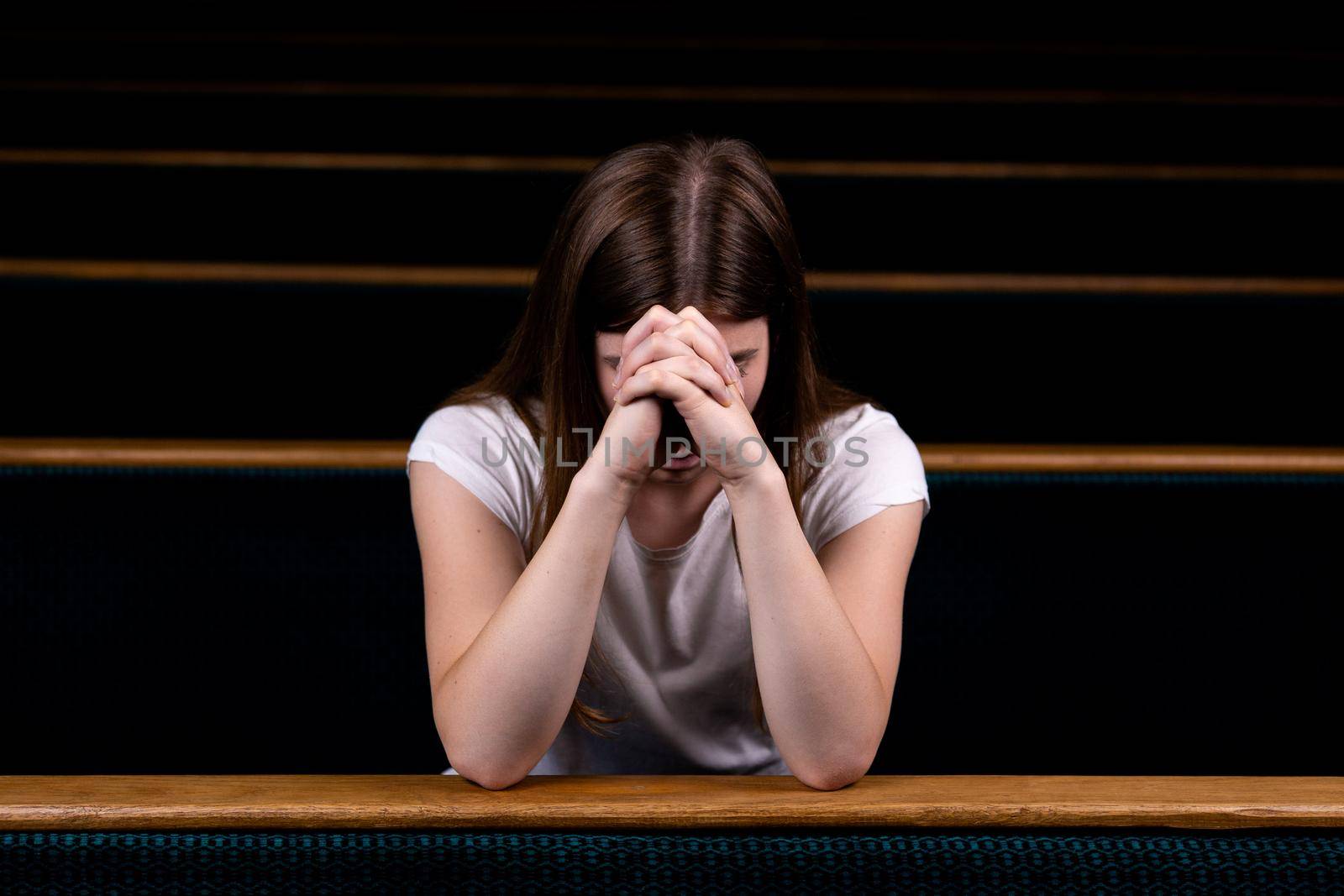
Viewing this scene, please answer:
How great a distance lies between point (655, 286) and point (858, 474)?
14 cm

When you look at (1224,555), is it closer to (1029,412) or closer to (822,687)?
(1029,412)

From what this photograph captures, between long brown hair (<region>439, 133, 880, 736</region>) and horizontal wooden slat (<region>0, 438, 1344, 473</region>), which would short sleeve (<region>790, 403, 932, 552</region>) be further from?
horizontal wooden slat (<region>0, 438, 1344, 473</region>)

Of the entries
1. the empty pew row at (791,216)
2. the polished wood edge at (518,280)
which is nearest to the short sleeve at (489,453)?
the polished wood edge at (518,280)

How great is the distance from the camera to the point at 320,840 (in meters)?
0.37

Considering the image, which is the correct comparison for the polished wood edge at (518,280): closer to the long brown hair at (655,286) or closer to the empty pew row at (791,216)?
the empty pew row at (791,216)

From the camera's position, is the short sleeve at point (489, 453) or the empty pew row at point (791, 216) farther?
the empty pew row at point (791, 216)

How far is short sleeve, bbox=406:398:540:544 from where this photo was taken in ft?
1.67

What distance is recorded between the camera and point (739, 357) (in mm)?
505

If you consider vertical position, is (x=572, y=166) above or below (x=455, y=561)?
above

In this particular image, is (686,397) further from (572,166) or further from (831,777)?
(572,166)

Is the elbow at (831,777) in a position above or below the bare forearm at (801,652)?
below

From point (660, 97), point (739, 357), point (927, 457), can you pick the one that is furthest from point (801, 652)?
point (660, 97)

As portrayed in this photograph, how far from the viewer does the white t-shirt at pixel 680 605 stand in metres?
0.53

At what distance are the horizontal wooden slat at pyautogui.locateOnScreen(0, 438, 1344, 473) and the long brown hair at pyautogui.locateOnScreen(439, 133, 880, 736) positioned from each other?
16 centimetres
